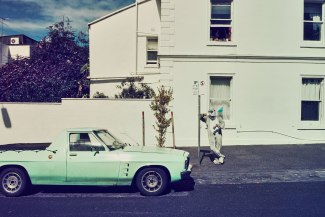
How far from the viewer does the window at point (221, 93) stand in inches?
547

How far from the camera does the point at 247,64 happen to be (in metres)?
13.7

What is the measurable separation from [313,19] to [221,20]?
14.5 feet

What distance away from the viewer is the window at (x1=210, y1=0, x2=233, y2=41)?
542 inches

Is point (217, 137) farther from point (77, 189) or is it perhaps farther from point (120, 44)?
point (120, 44)

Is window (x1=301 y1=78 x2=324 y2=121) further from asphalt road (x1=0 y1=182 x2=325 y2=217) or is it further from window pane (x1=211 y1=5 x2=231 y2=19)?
asphalt road (x1=0 y1=182 x2=325 y2=217)

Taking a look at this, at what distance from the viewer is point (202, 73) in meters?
13.6

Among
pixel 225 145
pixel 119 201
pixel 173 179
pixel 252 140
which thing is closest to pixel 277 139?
pixel 252 140

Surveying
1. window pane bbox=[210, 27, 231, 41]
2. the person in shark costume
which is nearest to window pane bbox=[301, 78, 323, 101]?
window pane bbox=[210, 27, 231, 41]

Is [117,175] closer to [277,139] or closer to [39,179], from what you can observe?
[39,179]

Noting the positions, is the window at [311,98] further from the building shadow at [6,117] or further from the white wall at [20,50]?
the white wall at [20,50]

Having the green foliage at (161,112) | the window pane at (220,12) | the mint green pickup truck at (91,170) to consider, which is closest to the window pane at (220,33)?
the window pane at (220,12)

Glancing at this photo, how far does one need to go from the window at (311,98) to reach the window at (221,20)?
4.24 m

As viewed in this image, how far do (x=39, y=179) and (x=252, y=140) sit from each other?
968 cm

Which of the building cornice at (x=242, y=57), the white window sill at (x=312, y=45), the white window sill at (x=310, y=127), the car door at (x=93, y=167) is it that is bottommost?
the car door at (x=93, y=167)
